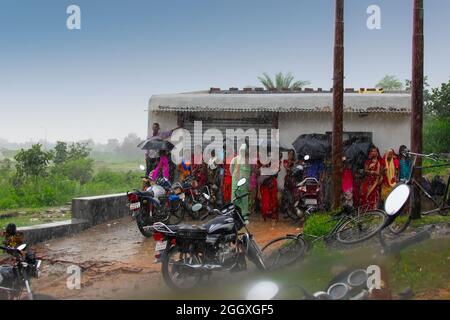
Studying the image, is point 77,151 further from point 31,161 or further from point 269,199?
point 269,199

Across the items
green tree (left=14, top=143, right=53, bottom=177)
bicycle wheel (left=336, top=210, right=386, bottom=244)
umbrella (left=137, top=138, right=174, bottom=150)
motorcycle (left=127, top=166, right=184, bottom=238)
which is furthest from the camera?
green tree (left=14, top=143, right=53, bottom=177)

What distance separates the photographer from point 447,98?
13961 millimetres

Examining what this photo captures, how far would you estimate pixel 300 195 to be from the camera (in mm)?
8594

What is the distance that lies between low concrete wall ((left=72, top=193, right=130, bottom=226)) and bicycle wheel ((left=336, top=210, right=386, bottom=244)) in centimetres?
481

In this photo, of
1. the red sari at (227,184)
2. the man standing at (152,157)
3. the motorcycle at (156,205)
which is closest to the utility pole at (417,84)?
the red sari at (227,184)

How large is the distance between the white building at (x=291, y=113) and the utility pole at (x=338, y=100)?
2.20 metres

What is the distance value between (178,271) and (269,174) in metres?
4.26

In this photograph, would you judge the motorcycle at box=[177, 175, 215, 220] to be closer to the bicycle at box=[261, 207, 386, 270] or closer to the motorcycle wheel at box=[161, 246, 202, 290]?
the bicycle at box=[261, 207, 386, 270]

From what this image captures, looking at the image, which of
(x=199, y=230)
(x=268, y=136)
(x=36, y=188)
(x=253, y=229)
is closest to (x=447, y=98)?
(x=268, y=136)

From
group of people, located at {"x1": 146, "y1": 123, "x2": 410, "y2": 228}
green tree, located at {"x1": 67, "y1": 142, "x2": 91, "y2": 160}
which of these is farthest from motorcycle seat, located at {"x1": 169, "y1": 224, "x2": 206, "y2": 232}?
green tree, located at {"x1": 67, "y1": 142, "x2": 91, "y2": 160}

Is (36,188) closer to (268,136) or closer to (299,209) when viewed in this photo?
(268,136)

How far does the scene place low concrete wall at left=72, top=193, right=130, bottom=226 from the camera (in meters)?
8.90

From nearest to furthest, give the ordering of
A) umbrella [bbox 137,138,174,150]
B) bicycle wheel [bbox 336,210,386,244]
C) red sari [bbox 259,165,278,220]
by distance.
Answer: bicycle wheel [bbox 336,210,386,244], red sari [bbox 259,165,278,220], umbrella [bbox 137,138,174,150]
